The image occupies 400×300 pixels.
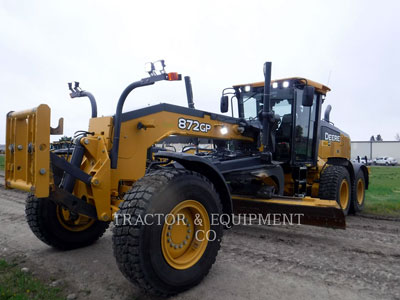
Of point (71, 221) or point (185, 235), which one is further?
point (71, 221)

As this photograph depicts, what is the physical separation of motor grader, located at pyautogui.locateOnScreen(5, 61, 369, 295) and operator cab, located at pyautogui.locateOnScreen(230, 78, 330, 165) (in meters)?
0.02

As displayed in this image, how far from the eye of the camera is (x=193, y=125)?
15.1 feet

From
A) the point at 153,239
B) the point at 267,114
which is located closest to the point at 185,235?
the point at 153,239

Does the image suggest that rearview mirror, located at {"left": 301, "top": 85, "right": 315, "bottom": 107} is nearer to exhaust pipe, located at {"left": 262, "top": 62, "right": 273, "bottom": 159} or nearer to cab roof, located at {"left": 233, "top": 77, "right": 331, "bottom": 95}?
exhaust pipe, located at {"left": 262, "top": 62, "right": 273, "bottom": 159}

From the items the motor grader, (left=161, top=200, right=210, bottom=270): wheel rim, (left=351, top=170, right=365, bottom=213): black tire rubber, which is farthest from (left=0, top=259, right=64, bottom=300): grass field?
(left=351, top=170, right=365, bottom=213): black tire rubber

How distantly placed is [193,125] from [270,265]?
2070 millimetres

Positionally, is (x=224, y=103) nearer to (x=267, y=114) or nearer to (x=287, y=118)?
(x=267, y=114)

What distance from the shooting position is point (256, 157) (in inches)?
219

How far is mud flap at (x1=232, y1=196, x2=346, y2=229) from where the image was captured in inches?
186

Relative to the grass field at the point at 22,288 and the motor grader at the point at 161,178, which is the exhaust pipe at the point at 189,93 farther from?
the grass field at the point at 22,288

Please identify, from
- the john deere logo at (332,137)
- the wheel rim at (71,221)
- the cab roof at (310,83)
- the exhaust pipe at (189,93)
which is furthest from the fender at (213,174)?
the john deere logo at (332,137)

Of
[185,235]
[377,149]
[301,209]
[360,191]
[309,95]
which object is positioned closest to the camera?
[185,235]

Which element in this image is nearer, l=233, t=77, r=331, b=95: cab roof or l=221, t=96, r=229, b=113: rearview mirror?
l=233, t=77, r=331, b=95: cab roof

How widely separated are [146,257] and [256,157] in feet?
10.4
